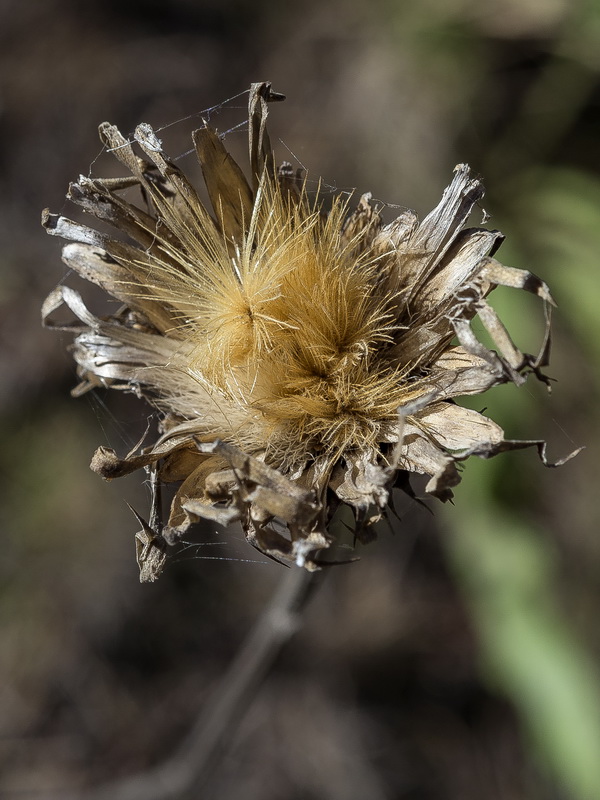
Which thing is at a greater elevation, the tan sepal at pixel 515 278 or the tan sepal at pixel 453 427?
the tan sepal at pixel 515 278

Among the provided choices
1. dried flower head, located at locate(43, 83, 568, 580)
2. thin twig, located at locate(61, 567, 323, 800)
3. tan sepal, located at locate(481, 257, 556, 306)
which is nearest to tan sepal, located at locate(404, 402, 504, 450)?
dried flower head, located at locate(43, 83, 568, 580)

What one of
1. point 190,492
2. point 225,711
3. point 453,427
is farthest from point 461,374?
point 225,711

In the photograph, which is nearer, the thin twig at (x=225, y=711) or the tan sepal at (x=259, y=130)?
the tan sepal at (x=259, y=130)

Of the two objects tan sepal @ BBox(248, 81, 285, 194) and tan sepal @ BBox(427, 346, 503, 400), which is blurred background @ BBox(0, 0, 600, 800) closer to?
tan sepal @ BBox(427, 346, 503, 400)

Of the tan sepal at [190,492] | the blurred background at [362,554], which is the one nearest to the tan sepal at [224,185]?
the tan sepal at [190,492]

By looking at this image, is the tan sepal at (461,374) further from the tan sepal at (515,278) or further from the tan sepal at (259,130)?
the tan sepal at (259,130)

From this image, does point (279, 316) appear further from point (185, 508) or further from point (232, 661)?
point (232, 661)

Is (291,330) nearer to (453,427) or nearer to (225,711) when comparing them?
(453,427)

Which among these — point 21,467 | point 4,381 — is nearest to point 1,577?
point 21,467
